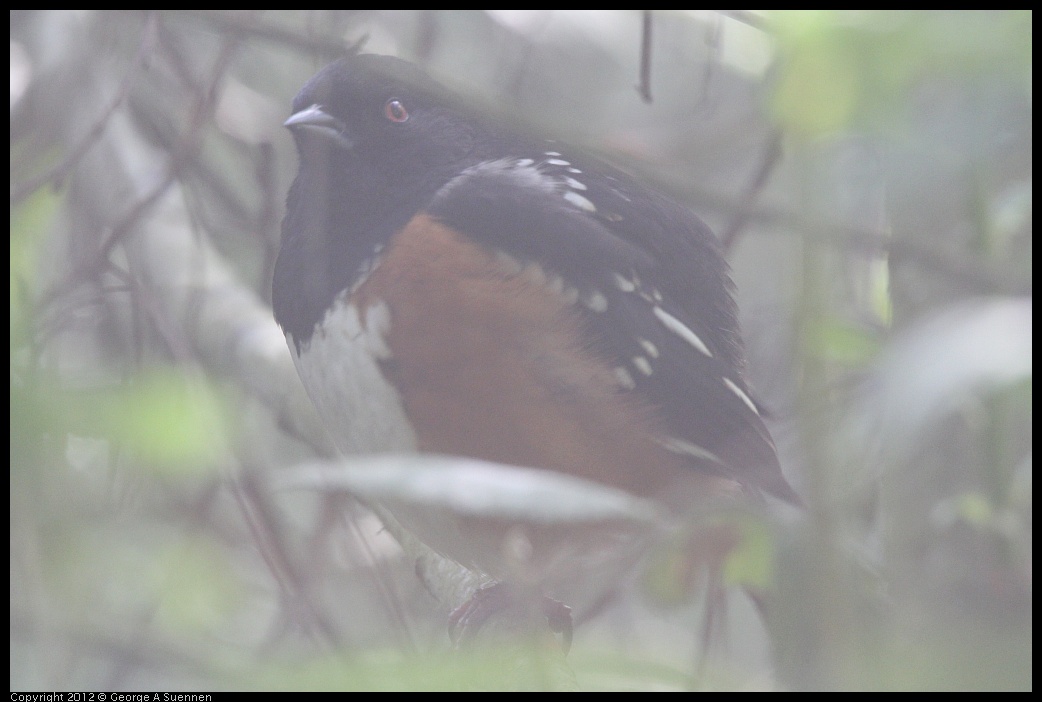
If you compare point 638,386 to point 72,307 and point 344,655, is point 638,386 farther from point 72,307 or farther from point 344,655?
point 344,655

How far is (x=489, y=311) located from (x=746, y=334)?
0.76 m

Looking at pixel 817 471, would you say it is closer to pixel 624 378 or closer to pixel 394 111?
pixel 624 378

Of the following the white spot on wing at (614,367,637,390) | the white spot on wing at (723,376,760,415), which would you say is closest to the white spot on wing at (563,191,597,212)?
the white spot on wing at (614,367,637,390)

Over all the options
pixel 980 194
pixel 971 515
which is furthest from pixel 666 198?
pixel 980 194

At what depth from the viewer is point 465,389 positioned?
1.86 meters

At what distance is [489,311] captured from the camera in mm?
1875

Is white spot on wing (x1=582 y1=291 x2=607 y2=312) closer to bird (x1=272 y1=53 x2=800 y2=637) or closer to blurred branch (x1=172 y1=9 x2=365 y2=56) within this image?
bird (x1=272 y1=53 x2=800 y2=637)

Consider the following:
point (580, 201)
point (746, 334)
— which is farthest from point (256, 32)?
point (746, 334)

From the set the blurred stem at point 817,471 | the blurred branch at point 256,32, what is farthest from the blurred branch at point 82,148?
the blurred stem at point 817,471

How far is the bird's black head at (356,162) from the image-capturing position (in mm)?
1969

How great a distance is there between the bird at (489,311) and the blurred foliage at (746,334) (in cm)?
16

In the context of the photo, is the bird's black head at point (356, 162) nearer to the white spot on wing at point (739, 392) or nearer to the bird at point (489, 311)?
the bird at point (489, 311)

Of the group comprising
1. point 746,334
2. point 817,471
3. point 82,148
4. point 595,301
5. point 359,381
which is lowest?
point 746,334
